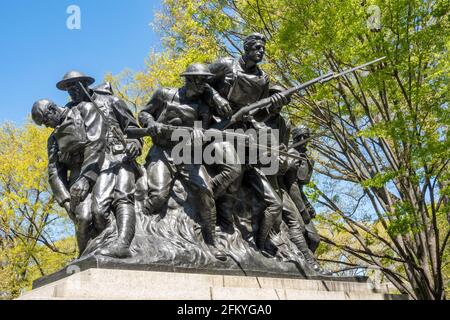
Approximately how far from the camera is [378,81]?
10.9m

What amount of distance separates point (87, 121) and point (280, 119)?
122 inches

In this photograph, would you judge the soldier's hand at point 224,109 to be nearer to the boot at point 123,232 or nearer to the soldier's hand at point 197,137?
the soldier's hand at point 197,137

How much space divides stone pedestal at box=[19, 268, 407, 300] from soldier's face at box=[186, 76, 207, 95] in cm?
264

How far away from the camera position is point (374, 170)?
13.3m

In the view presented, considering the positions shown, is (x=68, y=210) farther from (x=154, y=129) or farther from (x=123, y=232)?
(x=154, y=129)

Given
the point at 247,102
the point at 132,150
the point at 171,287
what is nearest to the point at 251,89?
the point at 247,102

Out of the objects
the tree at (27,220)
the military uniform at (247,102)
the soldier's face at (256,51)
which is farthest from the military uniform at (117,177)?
the tree at (27,220)

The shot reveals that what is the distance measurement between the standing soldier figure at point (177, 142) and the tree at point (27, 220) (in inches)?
443

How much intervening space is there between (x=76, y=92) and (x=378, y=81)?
6.49m

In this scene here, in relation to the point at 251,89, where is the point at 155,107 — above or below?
A: below

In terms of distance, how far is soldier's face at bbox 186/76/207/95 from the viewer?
24.1 ft

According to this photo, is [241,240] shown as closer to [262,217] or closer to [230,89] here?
[262,217]

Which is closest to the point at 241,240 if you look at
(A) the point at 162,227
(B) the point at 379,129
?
(A) the point at 162,227

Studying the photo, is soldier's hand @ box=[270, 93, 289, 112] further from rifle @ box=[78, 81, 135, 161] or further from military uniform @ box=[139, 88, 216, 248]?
rifle @ box=[78, 81, 135, 161]
